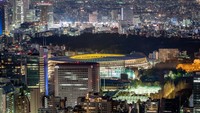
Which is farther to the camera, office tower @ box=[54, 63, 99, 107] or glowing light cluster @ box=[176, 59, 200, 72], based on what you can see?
glowing light cluster @ box=[176, 59, 200, 72]

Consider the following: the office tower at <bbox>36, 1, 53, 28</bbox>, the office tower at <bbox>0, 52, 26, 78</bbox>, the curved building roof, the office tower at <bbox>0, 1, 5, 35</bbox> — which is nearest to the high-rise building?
the office tower at <bbox>0, 52, 26, 78</bbox>

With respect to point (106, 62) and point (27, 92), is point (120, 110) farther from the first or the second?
point (106, 62)

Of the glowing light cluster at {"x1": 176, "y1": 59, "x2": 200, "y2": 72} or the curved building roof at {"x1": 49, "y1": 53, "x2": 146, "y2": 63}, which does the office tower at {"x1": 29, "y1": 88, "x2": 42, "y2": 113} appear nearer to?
the curved building roof at {"x1": 49, "y1": 53, "x2": 146, "y2": 63}

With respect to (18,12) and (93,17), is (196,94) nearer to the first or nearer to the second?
(93,17)

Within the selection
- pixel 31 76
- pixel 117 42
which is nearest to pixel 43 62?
pixel 31 76

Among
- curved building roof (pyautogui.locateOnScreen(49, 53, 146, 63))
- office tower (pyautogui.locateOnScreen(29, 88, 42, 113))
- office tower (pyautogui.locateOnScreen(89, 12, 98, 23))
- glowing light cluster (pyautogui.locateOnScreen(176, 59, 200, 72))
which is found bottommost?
office tower (pyautogui.locateOnScreen(29, 88, 42, 113))

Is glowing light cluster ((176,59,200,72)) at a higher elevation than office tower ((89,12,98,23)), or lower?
lower

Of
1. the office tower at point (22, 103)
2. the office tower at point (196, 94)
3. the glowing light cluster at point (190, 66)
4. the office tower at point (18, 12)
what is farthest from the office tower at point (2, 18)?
the office tower at point (196, 94)
